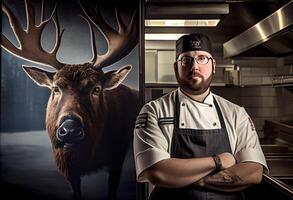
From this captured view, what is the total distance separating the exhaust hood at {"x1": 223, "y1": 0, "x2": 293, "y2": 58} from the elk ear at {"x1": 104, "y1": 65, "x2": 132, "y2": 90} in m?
0.62

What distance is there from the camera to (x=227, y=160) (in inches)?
51.9

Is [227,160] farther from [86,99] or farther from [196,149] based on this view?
[86,99]

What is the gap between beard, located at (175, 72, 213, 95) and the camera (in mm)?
1370

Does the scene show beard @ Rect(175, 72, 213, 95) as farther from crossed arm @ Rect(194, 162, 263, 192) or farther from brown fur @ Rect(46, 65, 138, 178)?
brown fur @ Rect(46, 65, 138, 178)

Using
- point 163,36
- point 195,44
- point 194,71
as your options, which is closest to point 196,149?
point 194,71

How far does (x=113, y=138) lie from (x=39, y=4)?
777 millimetres

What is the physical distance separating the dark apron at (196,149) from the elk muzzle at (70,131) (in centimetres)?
58

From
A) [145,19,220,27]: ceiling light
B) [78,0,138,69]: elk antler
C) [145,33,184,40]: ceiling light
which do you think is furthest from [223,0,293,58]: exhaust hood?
[78,0,138,69]: elk antler

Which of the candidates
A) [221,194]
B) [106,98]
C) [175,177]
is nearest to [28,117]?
[106,98]

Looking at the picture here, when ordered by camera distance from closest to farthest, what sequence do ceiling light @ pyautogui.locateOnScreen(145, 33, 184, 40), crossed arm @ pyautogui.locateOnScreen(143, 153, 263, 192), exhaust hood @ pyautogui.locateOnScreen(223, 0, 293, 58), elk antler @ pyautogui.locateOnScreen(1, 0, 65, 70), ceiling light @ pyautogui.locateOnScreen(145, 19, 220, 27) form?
crossed arm @ pyautogui.locateOnScreen(143, 153, 263, 192) → exhaust hood @ pyautogui.locateOnScreen(223, 0, 293, 58) → elk antler @ pyautogui.locateOnScreen(1, 0, 65, 70) → ceiling light @ pyautogui.locateOnScreen(145, 19, 220, 27) → ceiling light @ pyautogui.locateOnScreen(145, 33, 184, 40)

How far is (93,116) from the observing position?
1.79 metres

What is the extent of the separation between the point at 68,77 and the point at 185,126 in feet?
2.35

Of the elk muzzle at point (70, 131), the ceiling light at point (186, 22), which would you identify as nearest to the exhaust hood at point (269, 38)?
the ceiling light at point (186, 22)

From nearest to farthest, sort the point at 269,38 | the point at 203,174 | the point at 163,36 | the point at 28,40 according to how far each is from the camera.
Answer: the point at 203,174 < the point at 269,38 < the point at 28,40 < the point at 163,36
